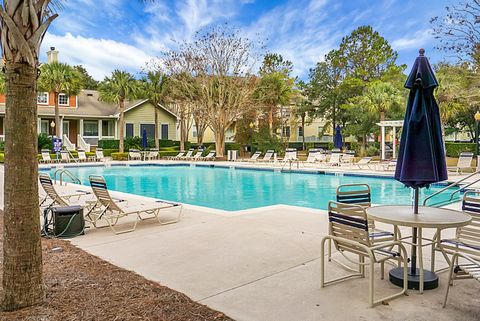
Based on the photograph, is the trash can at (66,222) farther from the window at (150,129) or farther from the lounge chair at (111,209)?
the window at (150,129)

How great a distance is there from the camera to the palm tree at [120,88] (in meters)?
28.1

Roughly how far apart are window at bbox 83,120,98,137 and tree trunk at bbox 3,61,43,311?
31.4 meters

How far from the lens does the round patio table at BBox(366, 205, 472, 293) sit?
3.50m

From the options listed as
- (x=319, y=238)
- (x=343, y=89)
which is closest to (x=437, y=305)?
(x=319, y=238)

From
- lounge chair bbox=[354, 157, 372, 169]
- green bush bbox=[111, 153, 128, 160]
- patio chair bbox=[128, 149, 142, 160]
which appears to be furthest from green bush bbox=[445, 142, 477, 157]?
green bush bbox=[111, 153, 128, 160]

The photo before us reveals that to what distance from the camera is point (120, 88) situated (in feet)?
92.0

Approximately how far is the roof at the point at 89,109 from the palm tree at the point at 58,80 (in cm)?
311

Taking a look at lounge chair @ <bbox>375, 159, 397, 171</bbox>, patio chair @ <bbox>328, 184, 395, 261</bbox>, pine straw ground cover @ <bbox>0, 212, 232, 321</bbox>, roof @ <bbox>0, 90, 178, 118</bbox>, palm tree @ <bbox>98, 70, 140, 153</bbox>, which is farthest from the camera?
roof @ <bbox>0, 90, 178, 118</bbox>

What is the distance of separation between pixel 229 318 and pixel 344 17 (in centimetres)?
3257

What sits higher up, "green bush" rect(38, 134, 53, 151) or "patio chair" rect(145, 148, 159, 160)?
"green bush" rect(38, 134, 53, 151)

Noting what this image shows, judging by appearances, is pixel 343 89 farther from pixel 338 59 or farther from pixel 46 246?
pixel 46 246

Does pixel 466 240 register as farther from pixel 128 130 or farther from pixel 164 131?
pixel 164 131

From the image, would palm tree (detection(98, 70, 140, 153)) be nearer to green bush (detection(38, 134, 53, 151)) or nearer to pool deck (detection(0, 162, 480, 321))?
green bush (detection(38, 134, 53, 151))

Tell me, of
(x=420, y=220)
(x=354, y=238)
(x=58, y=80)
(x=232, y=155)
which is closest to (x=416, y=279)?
(x=420, y=220)
